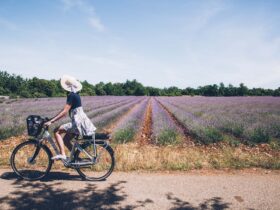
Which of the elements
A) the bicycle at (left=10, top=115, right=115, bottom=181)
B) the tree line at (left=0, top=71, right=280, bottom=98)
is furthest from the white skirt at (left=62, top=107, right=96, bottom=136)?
the tree line at (left=0, top=71, right=280, bottom=98)

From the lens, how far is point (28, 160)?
5926 millimetres

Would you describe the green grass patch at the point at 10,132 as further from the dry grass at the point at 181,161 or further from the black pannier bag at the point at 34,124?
the black pannier bag at the point at 34,124

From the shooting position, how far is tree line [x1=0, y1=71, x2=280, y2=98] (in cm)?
9288

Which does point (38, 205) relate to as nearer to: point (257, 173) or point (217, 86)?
point (257, 173)

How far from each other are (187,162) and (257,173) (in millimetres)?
1637

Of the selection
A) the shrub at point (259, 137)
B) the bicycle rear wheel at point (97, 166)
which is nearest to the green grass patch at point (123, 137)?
the bicycle rear wheel at point (97, 166)

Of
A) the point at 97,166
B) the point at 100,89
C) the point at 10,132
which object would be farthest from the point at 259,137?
the point at 100,89

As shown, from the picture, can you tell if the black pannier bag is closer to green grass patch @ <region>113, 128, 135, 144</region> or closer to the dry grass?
the dry grass

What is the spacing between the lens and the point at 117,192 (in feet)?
17.0

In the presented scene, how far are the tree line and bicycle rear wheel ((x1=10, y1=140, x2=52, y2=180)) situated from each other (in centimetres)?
8012

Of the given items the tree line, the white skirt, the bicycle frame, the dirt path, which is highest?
the tree line

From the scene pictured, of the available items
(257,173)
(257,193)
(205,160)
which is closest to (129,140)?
(205,160)

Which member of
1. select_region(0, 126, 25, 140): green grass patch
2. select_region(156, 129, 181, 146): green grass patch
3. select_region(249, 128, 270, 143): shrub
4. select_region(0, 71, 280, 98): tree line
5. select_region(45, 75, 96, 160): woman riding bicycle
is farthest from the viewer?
select_region(0, 71, 280, 98): tree line

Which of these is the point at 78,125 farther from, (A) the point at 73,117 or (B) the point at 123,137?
(B) the point at 123,137
